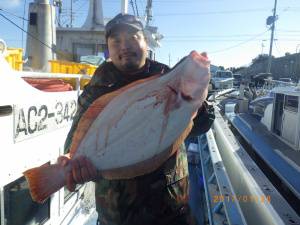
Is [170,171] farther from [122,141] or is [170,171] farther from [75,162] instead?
[75,162]

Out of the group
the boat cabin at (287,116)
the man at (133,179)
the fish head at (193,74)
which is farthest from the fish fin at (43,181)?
the boat cabin at (287,116)

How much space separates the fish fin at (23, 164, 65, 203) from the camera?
1.53 m

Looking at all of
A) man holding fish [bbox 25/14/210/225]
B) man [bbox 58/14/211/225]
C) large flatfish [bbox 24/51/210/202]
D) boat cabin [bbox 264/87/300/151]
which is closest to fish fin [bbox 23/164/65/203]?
large flatfish [bbox 24/51/210/202]

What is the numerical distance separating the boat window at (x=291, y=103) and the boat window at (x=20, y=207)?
5.78 meters

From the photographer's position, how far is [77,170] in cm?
161

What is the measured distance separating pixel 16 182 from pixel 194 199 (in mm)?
3407

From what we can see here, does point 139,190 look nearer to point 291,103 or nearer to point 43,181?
point 43,181

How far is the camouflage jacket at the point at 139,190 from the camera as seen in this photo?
6.47 ft

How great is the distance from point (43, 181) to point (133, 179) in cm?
57

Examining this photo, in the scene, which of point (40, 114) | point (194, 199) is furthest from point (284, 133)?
point (40, 114)

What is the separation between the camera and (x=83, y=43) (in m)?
9.96
